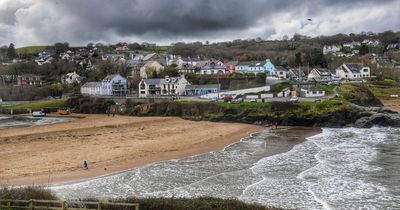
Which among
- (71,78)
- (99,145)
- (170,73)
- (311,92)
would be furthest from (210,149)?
(71,78)

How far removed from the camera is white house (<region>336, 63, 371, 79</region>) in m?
96.9

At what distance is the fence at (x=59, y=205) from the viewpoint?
1411cm

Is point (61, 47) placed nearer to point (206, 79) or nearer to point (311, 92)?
point (206, 79)

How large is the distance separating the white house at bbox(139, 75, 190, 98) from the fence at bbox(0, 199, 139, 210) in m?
64.1

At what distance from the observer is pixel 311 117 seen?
4969 centimetres

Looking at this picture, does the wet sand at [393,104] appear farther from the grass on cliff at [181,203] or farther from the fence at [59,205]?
the fence at [59,205]

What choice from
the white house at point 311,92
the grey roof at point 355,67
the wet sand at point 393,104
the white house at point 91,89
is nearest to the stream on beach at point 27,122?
the white house at point 91,89

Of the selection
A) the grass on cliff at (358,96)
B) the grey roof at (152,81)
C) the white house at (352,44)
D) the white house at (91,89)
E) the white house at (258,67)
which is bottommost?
the grass on cliff at (358,96)

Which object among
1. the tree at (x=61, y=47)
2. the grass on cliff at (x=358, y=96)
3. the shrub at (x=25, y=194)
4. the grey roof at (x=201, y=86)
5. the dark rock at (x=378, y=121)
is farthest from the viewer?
the tree at (x=61, y=47)

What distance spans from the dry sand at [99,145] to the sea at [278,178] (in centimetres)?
238

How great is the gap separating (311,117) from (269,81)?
2998 cm

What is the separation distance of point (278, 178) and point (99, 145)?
1776 cm

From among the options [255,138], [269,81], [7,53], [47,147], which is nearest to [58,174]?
[47,147]

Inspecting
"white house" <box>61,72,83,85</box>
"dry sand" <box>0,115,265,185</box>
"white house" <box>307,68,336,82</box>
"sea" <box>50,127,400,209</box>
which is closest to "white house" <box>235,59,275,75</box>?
"white house" <box>307,68,336,82</box>
